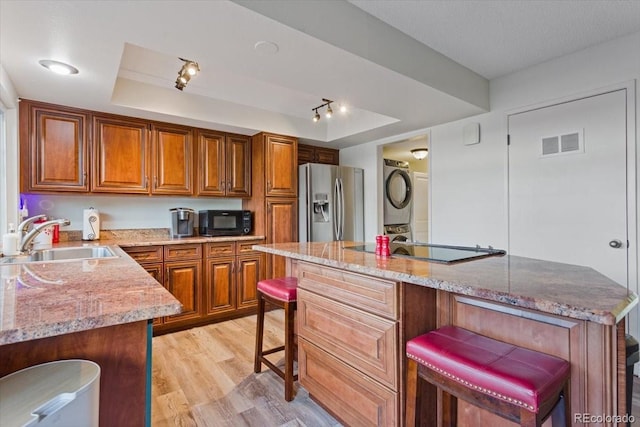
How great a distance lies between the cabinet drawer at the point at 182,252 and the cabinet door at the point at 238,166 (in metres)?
0.78

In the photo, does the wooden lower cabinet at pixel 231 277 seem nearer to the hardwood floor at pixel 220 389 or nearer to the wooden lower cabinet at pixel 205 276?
the wooden lower cabinet at pixel 205 276

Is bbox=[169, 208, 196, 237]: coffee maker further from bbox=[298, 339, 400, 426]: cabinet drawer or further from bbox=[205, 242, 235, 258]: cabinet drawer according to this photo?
bbox=[298, 339, 400, 426]: cabinet drawer

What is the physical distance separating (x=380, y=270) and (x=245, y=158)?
2914mm

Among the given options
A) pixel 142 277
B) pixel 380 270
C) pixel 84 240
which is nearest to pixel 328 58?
pixel 380 270

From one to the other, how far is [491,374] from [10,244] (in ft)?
9.07

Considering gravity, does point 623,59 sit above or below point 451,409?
above

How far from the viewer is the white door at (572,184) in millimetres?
2271

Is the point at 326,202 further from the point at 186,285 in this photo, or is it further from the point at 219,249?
the point at 186,285

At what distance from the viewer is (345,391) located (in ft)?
5.43

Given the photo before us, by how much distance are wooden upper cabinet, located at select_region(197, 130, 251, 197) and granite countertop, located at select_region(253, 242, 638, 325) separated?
2.29 m

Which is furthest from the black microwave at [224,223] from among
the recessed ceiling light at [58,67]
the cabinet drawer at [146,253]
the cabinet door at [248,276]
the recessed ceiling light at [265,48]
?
the recessed ceiling light at [265,48]

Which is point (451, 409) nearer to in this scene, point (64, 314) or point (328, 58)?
point (64, 314)

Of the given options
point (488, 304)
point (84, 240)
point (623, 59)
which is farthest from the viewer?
point (84, 240)

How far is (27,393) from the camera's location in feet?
2.52
